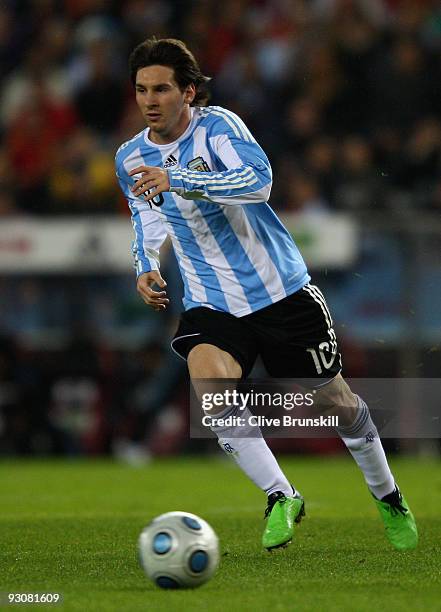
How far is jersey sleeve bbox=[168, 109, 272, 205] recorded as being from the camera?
5.21 meters

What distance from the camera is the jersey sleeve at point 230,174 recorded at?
Result: 5211mm

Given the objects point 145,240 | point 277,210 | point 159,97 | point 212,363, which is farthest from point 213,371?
point 277,210

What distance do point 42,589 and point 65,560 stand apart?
87cm

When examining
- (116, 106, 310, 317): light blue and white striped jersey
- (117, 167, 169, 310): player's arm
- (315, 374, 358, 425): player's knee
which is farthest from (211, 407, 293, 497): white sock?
(117, 167, 169, 310): player's arm

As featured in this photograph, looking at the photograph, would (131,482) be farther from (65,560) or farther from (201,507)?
(65,560)

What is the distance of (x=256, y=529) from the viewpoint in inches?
258

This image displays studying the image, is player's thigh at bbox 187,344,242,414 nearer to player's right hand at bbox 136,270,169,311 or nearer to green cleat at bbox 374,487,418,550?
player's right hand at bbox 136,270,169,311

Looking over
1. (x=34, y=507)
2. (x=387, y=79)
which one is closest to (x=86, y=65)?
(x=387, y=79)

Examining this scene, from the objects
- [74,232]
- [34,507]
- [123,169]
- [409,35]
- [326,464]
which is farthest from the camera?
[409,35]

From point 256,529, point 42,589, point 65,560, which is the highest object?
point 42,589

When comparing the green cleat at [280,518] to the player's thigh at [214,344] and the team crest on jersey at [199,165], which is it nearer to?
the player's thigh at [214,344]

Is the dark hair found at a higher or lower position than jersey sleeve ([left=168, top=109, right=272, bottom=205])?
higher

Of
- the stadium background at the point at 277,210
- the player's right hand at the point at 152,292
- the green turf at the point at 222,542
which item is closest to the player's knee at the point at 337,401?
the green turf at the point at 222,542

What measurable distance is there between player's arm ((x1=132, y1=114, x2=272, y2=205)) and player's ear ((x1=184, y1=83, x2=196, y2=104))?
0.18 meters
